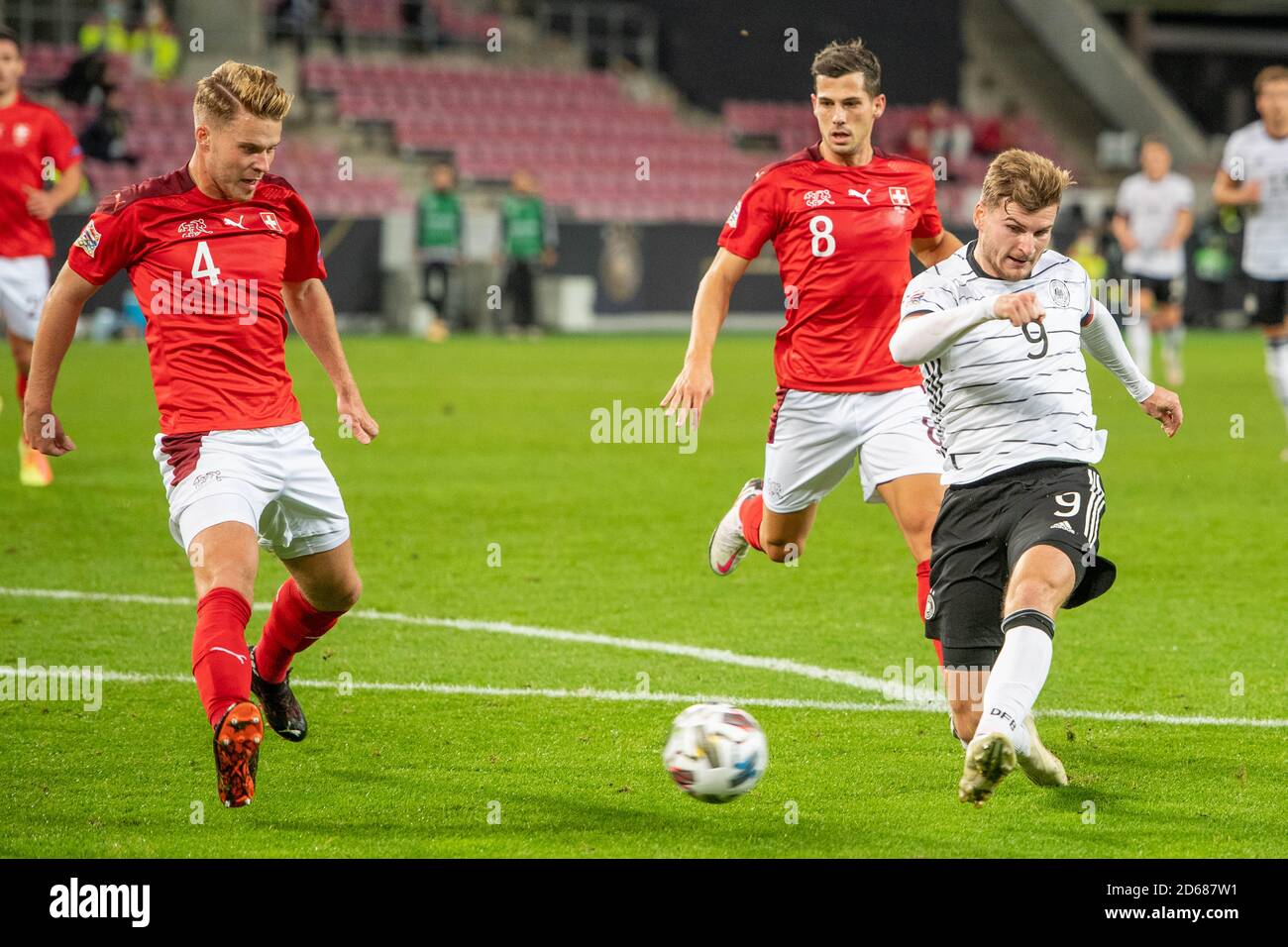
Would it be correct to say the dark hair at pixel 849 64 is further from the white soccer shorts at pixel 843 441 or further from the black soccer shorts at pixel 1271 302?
the black soccer shorts at pixel 1271 302

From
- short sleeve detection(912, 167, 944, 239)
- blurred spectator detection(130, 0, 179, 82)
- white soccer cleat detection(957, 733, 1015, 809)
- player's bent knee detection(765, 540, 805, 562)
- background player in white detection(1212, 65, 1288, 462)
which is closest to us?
white soccer cleat detection(957, 733, 1015, 809)

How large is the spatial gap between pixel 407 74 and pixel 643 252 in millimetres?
6203

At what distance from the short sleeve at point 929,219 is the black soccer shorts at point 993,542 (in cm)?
143

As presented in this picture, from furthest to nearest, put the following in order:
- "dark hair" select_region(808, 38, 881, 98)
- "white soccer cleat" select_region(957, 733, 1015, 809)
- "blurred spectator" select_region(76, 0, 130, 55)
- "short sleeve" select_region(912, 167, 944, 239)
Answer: "blurred spectator" select_region(76, 0, 130, 55)
"short sleeve" select_region(912, 167, 944, 239)
"dark hair" select_region(808, 38, 881, 98)
"white soccer cleat" select_region(957, 733, 1015, 809)

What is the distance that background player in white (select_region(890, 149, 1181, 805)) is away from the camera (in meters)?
4.75

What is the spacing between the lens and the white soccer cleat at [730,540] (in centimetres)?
730

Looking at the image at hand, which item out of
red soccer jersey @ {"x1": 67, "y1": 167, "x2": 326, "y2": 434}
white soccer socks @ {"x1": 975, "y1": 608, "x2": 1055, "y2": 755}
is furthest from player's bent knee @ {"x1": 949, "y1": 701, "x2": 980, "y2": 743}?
red soccer jersey @ {"x1": 67, "y1": 167, "x2": 326, "y2": 434}

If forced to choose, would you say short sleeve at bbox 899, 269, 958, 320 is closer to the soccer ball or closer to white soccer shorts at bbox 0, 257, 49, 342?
the soccer ball

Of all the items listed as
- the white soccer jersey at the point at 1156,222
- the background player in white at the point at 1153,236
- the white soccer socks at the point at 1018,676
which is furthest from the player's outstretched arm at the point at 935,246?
the white soccer jersey at the point at 1156,222

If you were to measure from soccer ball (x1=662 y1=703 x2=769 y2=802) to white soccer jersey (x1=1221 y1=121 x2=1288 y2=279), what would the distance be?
9054 mm

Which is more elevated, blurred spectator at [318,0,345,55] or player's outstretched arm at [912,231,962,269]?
blurred spectator at [318,0,345,55]

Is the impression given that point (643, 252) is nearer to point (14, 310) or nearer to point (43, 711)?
point (14, 310)
